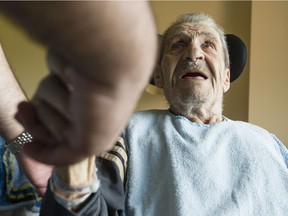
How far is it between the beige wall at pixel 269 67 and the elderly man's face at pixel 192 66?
702mm

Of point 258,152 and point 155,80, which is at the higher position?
point 155,80

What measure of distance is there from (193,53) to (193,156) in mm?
357

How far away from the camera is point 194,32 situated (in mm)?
1197

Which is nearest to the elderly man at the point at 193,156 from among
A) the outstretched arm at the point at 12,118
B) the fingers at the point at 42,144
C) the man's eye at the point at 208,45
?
the man's eye at the point at 208,45

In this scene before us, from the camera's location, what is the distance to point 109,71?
25cm

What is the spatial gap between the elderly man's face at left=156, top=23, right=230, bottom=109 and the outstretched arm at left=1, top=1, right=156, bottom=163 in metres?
0.82

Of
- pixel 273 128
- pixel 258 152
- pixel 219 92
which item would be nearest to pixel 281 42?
pixel 273 128

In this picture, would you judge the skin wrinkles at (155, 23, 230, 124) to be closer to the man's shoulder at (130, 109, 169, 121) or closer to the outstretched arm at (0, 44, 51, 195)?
the man's shoulder at (130, 109, 169, 121)

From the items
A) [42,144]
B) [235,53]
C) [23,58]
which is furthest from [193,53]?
[23,58]

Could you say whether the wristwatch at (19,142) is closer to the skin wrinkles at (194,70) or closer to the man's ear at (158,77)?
the skin wrinkles at (194,70)

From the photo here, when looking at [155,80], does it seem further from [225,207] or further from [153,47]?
[153,47]

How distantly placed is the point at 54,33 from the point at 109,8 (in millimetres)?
40

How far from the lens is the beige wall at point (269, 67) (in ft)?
6.07

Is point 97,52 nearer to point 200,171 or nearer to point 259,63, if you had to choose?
point 200,171
